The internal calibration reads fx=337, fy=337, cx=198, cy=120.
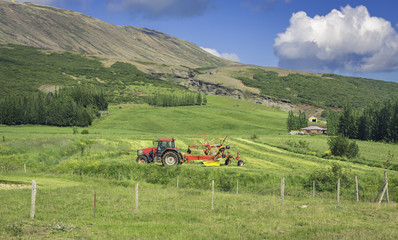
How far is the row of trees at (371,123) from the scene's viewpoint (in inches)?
4592

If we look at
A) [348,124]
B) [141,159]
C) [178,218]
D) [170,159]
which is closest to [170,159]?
[170,159]

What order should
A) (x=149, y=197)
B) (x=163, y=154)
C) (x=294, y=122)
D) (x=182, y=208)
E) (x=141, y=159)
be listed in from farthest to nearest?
(x=294, y=122)
(x=141, y=159)
(x=163, y=154)
(x=149, y=197)
(x=182, y=208)

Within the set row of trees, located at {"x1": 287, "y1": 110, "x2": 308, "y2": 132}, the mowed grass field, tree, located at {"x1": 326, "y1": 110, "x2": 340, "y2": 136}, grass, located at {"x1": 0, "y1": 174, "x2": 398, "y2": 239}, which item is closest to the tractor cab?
the mowed grass field

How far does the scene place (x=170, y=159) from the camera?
3719 cm

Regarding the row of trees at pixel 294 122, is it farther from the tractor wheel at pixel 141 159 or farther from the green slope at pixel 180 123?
the tractor wheel at pixel 141 159

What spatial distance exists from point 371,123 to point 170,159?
369 feet

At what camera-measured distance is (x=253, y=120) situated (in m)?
164

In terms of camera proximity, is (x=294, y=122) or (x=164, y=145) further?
(x=294, y=122)

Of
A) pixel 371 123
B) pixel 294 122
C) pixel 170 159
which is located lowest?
pixel 170 159

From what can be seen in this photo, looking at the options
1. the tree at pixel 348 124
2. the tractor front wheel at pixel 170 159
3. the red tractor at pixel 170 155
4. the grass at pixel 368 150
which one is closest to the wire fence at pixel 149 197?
the tractor front wheel at pixel 170 159

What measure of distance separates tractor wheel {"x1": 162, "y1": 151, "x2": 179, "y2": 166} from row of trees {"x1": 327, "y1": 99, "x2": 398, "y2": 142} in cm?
9987

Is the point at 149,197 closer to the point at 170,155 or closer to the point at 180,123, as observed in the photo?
the point at 170,155

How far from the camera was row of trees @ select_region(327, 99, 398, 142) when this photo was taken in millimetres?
116625

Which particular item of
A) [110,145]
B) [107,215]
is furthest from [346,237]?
[110,145]
